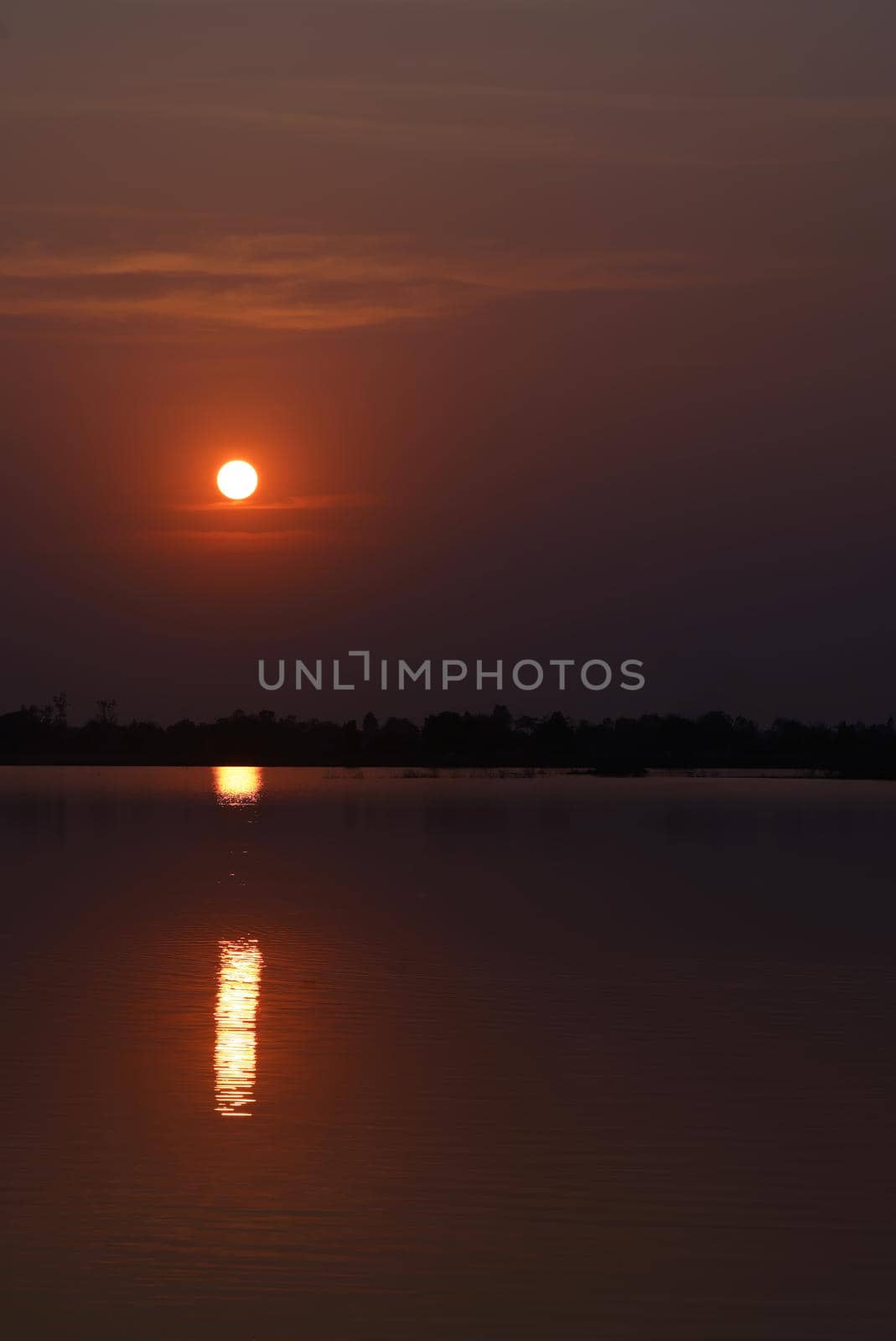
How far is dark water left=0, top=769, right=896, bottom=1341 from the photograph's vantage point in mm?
11672

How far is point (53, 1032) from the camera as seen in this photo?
22.1m

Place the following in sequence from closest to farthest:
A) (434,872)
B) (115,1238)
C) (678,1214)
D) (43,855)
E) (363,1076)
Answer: (115,1238) < (678,1214) < (363,1076) < (434,872) < (43,855)

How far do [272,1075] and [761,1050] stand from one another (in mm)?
5931

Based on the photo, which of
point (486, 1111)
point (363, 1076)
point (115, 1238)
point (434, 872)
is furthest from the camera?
point (434, 872)

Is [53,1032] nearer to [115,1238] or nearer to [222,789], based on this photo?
[115,1238]

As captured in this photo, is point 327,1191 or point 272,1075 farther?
point 272,1075

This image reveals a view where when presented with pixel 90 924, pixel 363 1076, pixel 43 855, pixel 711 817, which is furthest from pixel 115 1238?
pixel 711 817

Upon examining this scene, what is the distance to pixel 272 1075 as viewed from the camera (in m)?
19.3

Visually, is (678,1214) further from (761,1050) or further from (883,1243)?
(761,1050)

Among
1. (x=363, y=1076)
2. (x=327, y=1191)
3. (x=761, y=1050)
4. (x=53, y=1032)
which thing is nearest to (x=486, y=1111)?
(x=363, y=1076)

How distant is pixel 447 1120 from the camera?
17.2 meters

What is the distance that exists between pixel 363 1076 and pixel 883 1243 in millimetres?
7488

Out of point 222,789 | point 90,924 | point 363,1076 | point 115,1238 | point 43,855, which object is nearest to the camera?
point 115,1238

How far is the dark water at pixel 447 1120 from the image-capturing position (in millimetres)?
11672
